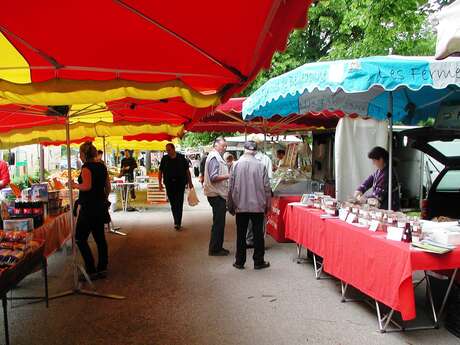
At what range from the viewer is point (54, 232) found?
5812mm

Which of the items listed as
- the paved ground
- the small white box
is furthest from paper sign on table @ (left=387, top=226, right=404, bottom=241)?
the paved ground

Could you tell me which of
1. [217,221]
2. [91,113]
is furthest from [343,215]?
[91,113]

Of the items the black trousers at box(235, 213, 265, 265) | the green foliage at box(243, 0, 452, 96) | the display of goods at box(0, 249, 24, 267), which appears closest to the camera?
the display of goods at box(0, 249, 24, 267)

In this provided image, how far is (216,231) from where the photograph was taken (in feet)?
23.4

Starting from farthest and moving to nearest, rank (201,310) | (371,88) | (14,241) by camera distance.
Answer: (371,88), (201,310), (14,241)

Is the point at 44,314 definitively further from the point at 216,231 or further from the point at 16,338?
the point at 216,231

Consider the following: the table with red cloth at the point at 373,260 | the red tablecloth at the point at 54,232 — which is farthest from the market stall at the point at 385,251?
the red tablecloth at the point at 54,232

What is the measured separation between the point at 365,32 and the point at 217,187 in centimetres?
579

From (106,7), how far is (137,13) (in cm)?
19

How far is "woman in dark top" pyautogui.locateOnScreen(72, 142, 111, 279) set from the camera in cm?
568

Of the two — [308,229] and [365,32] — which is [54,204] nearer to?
[308,229]

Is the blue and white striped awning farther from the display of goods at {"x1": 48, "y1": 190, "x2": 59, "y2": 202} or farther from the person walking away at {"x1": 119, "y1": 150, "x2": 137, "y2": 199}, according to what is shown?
the person walking away at {"x1": 119, "y1": 150, "x2": 137, "y2": 199}

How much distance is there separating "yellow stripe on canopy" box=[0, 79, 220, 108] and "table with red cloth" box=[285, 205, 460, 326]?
90.4 inches

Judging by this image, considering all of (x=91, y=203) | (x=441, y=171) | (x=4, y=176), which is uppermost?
(x=441, y=171)
